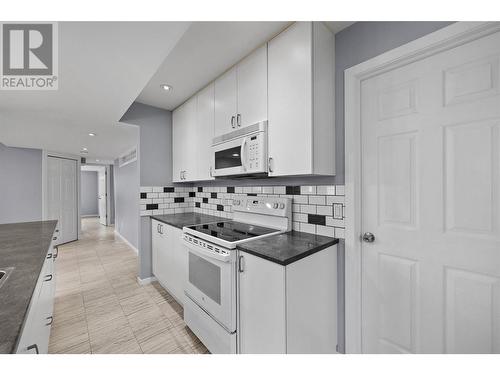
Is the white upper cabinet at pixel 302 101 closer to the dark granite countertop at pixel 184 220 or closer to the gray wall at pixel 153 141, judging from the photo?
the dark granite countertop at pixel 184 220

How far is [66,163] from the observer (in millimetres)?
4871

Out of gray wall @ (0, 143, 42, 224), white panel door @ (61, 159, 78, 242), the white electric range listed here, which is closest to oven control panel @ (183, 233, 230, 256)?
the white electric range

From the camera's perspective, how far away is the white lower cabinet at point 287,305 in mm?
1130

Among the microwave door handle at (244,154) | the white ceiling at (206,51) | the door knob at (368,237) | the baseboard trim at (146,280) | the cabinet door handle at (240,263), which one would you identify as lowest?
the baseboard trim at (146,280)

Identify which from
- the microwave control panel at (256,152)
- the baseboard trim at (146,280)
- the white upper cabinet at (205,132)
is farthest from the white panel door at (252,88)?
the baseboard trim at (146,280)

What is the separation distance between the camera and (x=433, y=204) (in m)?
1.18

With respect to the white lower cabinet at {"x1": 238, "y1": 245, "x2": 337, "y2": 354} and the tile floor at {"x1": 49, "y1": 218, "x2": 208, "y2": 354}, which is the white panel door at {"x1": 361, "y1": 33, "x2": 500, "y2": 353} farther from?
the tile floor at {"x1": 49, "y1": 218, "x2": 208, "y2": 354}

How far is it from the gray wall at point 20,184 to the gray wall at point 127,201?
1430mm

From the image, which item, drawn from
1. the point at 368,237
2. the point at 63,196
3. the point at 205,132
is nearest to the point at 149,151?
the point at 205,132

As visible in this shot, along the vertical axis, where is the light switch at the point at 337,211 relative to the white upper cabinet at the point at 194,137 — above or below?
below

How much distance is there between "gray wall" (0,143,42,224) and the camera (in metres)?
3.95

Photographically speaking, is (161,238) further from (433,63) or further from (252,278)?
(433,63)

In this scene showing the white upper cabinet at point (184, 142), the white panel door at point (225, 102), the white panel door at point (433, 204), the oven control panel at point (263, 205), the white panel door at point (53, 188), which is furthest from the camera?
the white panel door at point (53, 188)

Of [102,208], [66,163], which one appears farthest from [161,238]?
[102,208]
